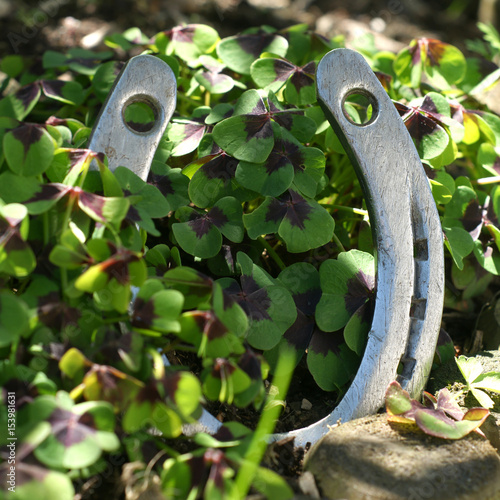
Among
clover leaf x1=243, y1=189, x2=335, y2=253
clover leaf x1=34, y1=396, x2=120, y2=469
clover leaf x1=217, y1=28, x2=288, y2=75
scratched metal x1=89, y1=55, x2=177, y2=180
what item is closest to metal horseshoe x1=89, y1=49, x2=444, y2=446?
scratched metal x1=89, y1=55, x2=177, y2=180

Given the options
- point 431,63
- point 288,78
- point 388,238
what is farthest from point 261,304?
point 431,63

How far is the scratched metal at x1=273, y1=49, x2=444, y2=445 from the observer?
1.14 meters

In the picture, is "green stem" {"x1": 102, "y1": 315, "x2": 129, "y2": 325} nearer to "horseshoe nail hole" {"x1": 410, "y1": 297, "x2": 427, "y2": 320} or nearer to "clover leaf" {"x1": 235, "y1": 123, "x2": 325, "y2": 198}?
"clover leaf" {"x1": 235, "y1": 123, "x2": 325, "y2": 198}

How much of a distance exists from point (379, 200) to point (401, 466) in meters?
0.54

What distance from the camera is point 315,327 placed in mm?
1265

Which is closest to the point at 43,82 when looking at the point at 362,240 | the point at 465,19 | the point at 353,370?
the point at 362,240

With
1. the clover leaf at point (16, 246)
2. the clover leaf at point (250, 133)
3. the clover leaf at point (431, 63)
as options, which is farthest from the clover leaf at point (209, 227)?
the clover leaf at point (431, 63)

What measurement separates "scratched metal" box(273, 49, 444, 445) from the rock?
0.12 m

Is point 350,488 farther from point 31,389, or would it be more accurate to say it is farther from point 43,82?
point 43,82

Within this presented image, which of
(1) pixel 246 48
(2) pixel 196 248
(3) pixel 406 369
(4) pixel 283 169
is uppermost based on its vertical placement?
(1) pixel 246 48

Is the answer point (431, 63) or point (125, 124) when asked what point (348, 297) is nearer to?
point (125, 124)

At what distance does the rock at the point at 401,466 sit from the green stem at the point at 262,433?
11cm

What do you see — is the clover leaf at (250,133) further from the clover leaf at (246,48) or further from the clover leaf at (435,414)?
the clover leaf at (435,414)

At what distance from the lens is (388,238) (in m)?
1.18
